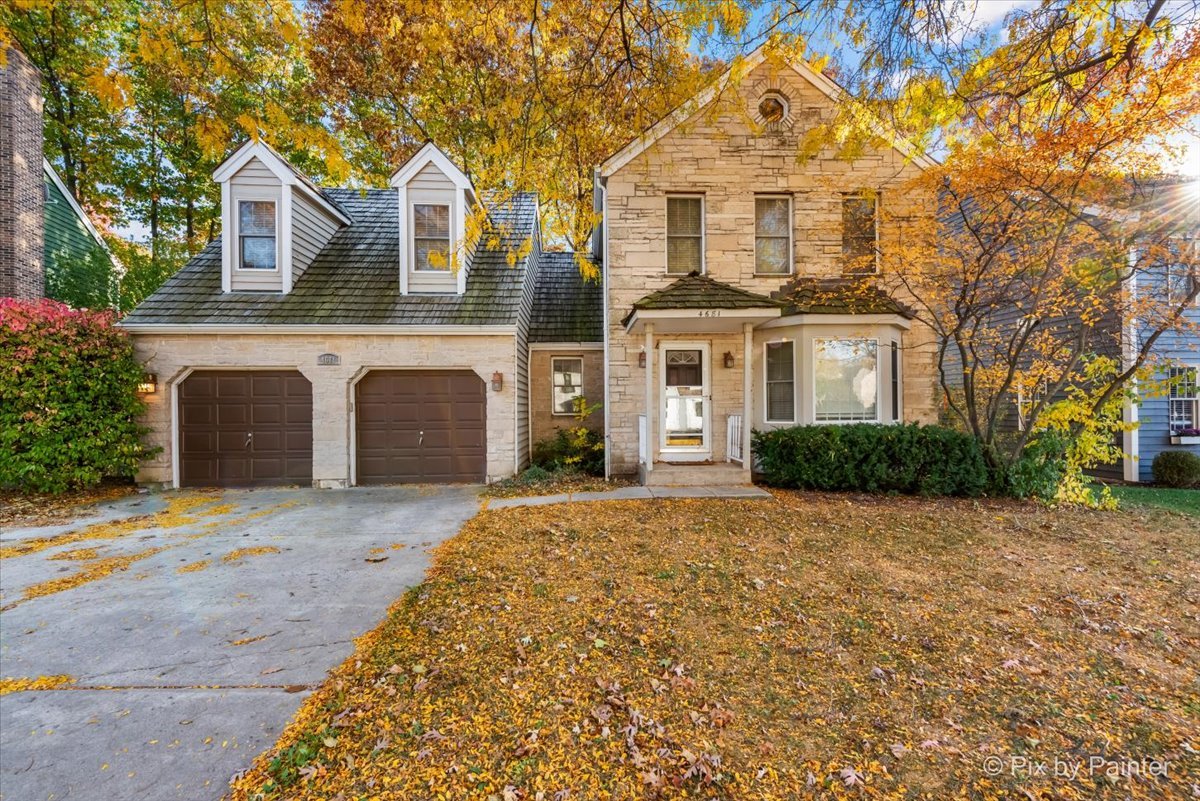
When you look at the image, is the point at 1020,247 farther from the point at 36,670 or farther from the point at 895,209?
the point at 36,670

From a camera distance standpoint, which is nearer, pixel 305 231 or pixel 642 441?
pixel 642 441

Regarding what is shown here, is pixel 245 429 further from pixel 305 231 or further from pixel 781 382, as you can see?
pixel 781 382

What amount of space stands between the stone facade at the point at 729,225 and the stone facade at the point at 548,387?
79.0 inches

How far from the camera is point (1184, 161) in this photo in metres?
6.43

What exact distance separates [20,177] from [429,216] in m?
9.65

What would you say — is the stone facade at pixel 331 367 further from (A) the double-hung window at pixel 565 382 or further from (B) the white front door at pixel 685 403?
(B) the white front door at pixel 685 403

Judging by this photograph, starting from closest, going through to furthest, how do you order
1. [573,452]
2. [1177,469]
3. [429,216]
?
[429,216] < [1177,469] < [573,452]

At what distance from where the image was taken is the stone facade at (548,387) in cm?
1150

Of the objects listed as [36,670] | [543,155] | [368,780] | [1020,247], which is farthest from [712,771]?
[1020,247]

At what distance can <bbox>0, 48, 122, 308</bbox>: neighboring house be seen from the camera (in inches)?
409

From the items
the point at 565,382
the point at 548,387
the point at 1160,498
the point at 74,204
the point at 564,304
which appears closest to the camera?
the point at 1160,498

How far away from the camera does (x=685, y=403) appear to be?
9.65 metres

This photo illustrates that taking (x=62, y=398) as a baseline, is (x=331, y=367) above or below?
above

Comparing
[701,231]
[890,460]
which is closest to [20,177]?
[701,231]
